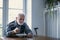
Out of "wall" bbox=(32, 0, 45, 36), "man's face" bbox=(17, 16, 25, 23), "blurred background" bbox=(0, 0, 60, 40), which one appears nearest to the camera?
"man's face" bbox=(17, 16, 25, 23)

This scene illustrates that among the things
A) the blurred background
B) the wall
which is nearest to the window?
the blurred background

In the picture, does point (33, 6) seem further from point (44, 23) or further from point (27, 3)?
point (44, 23)

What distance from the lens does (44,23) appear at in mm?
3891

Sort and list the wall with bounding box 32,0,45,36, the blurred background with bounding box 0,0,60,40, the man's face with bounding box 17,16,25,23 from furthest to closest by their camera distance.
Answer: the wall with bounding box 32,0,45,36 < the blurred background with bounding box 0,0,60,40 < the man's face with bounding box 17,16,25,23

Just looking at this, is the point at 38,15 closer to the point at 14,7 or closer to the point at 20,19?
the point at 14,7

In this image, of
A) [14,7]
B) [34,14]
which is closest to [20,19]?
[34,14]

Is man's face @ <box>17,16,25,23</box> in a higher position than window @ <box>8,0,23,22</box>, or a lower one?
lower

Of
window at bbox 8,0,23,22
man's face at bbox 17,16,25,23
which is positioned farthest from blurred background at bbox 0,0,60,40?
man's face at bbox 17,16,25,23

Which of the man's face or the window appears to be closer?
the man's face

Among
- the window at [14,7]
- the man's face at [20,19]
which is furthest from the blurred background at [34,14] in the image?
the man's face at [20,19]

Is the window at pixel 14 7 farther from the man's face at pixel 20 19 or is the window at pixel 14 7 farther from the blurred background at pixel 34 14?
the man's face at pixel 20 19

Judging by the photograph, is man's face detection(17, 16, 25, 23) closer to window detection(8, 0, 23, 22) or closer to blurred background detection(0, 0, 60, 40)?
blurred background detection(0, 0, 60, 40)

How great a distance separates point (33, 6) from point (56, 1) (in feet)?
2.47

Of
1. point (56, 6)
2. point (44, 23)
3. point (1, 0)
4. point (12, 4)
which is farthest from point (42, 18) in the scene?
point (1, 0)
